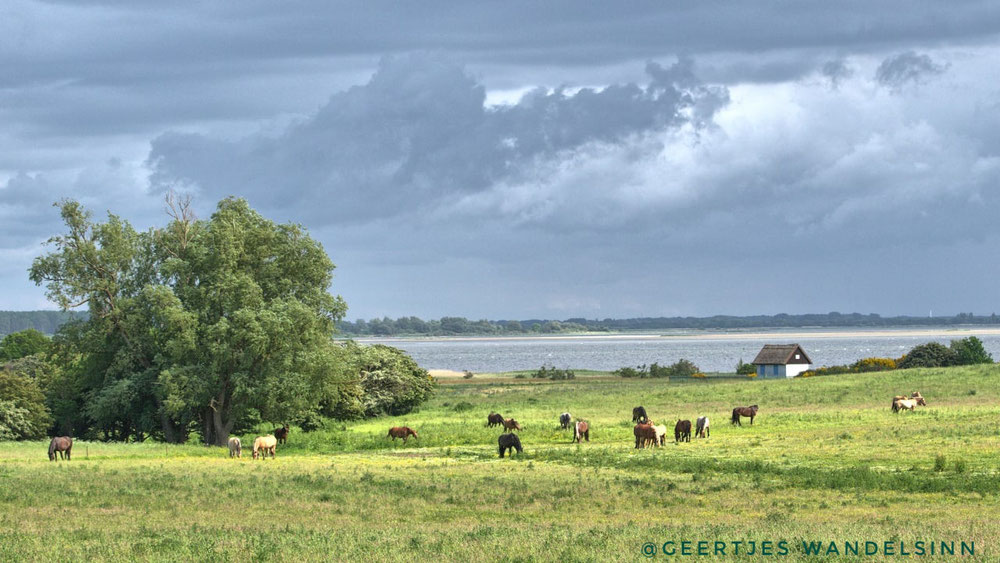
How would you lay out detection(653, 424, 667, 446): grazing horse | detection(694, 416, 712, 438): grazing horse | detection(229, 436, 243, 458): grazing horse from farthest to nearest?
1. detection(694, 416, 712, 438): grazing horse
2. detection(229, 436, 243, 458): grazing horse
3. detection(653, 424, 667, 446): grazing horse

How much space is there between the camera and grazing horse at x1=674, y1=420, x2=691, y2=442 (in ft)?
153

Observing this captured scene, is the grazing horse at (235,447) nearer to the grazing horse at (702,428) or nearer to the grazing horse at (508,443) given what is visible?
the grazing horse at (508,443)

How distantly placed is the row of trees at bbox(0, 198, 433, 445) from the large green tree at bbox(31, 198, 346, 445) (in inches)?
2.8

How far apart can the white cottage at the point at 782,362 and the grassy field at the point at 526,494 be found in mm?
63605

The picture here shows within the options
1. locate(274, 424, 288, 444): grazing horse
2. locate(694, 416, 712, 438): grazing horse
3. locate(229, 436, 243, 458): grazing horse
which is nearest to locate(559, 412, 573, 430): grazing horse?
locate(694, 416, 712, 438): grazing horse

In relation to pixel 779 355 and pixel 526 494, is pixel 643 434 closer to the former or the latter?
pixel 526 494

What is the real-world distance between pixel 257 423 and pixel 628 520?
45043mm

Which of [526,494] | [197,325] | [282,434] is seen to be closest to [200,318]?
[197,325]

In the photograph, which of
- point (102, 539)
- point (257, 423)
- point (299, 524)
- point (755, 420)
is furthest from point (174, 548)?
point (257, 423)

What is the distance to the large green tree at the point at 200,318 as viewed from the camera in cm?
5609

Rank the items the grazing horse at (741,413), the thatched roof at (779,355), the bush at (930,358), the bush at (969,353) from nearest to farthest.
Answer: the grazing horse at (741,413)
the bush at (969,353)
the bush at (930,358)
the thatched roof at (779,355)

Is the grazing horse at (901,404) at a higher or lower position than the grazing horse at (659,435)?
higher

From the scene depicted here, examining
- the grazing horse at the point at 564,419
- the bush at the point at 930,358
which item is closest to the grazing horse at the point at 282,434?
the grazing horse at the point at 564,419

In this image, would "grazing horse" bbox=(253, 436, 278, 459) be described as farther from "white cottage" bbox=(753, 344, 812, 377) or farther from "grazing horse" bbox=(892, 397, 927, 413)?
"white cottage" bbox=(753, 344, 812, 377)
